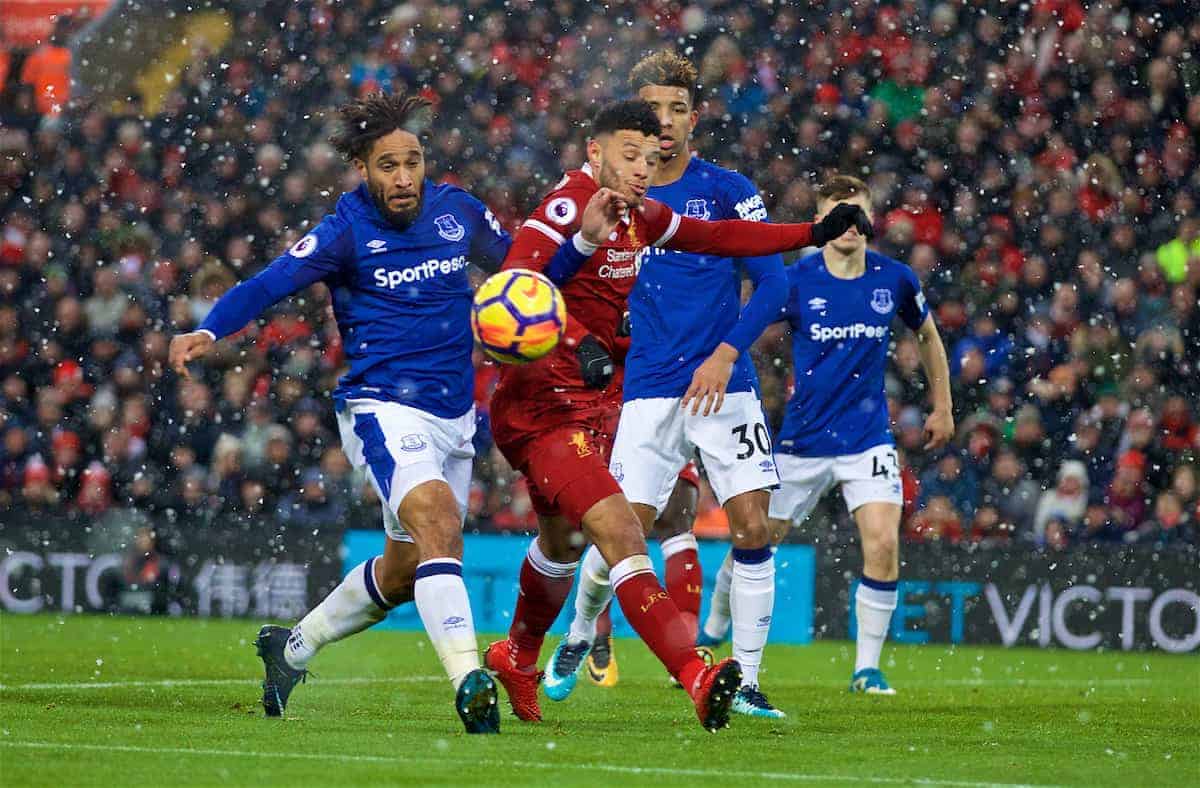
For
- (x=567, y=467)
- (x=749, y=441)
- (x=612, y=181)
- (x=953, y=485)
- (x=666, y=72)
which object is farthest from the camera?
(x=953, y=485)

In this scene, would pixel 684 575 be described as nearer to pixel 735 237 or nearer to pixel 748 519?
pixel 748 519

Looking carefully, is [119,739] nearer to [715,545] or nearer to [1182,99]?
[715,545]

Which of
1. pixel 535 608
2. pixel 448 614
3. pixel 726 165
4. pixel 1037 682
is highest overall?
pixel 726 165

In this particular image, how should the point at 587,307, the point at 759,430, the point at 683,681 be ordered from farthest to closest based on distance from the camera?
1. the point at 759,430
2. the point at 587,307
3. the point at 683,681

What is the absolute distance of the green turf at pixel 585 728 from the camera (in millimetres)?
5426

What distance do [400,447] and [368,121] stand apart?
117 cm

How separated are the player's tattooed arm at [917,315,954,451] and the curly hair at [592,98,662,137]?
3.14m

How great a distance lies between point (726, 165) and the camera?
16047 millimetres

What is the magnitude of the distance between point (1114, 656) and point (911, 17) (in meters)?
6.02

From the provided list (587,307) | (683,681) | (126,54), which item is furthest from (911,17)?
(683,681)

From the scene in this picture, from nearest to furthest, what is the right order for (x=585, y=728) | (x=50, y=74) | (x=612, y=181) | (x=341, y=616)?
(x=612, y=181), (x=585, y=728), (x=341, y=616), (x=50, y=74)

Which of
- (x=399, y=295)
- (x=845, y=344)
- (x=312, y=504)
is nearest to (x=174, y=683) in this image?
(x=399, y=295)

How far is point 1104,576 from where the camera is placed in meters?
13.2

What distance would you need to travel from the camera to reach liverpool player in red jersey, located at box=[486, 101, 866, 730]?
6.45 m
